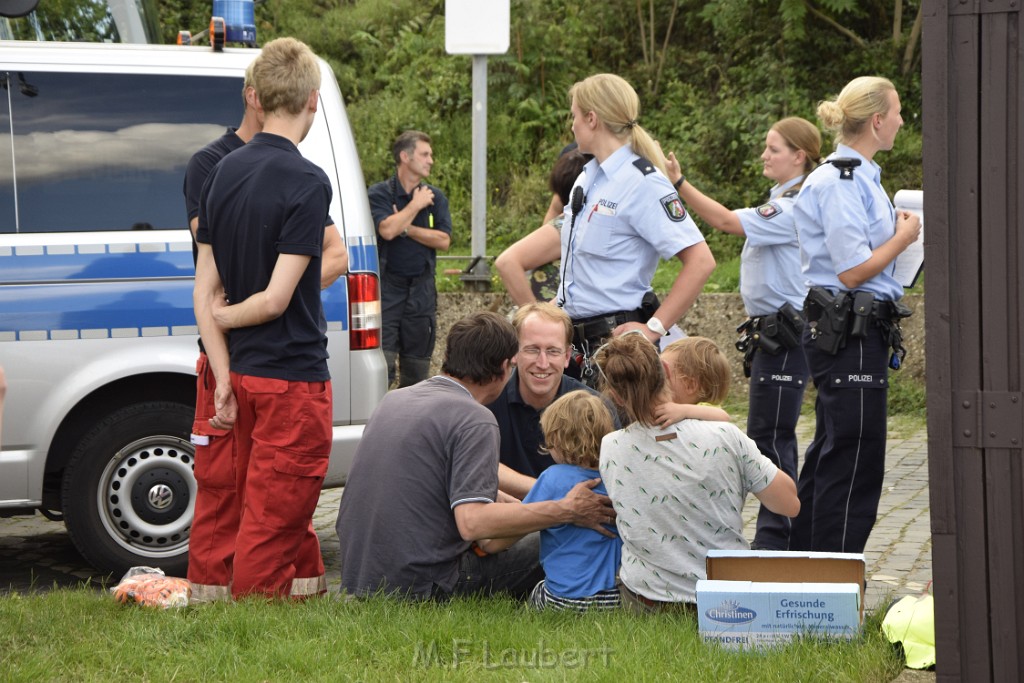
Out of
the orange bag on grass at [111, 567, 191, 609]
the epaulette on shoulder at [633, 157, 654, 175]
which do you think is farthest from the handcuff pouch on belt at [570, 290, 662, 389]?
the orange bag on grass at [111, 567, 191, 609]

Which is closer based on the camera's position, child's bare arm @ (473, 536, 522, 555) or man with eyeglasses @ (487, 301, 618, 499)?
child's bare arm @ (473, 536, 522, 555)

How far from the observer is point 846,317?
4820 mm

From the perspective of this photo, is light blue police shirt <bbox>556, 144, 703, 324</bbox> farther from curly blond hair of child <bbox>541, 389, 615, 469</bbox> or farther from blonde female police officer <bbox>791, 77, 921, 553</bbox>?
curly blond hair of child <bbox>541, 389, 615, 469</bbox>

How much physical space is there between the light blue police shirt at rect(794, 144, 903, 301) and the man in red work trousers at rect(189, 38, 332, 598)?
1.82 meters

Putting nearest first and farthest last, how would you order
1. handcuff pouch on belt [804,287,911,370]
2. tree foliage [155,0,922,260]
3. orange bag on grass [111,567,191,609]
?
orange bag on grass [111,567,191,609] → handcuff pouch on belt [804,287,911,370] → tree foliage [155,0,922,260]

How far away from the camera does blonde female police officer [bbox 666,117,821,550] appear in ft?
18.3

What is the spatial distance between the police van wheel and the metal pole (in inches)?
213

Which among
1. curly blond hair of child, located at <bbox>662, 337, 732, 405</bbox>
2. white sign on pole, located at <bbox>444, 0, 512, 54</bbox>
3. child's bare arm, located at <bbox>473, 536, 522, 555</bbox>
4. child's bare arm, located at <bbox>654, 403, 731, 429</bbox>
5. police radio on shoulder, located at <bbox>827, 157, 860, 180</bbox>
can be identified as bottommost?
child's bare arm, located at <bbox>473, 536, 522, 555</bbox>

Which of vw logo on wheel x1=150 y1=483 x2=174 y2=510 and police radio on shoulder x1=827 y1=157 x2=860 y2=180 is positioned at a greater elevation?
police radio on shoulder x1=827 y1=157 x2=860 y2=180

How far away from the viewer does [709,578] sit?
13.5 feet

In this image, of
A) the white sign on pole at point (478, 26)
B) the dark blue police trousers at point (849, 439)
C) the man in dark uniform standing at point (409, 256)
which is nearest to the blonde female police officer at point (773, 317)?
the dark blue police trousers at point (849, 439)

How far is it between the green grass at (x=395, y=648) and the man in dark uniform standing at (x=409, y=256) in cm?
435

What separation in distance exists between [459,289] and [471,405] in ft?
22.6

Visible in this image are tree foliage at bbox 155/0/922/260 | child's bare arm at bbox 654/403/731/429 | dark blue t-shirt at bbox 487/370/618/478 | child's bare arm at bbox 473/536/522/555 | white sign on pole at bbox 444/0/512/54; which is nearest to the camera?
child's bare arm at bbox 654/403/731/429
